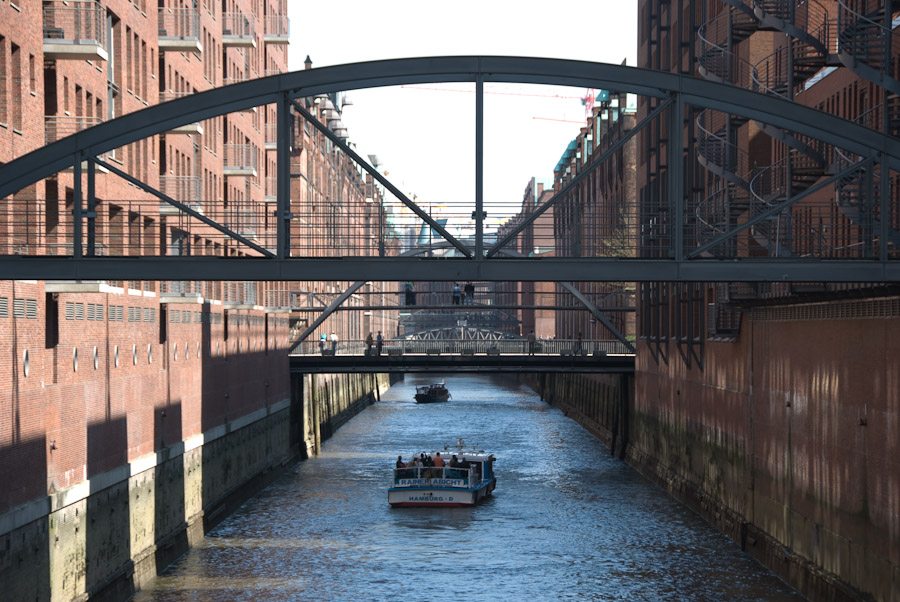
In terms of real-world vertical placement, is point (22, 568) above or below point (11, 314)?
below

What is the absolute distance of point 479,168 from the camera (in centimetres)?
2156

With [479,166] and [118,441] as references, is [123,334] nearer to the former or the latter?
[118,441]

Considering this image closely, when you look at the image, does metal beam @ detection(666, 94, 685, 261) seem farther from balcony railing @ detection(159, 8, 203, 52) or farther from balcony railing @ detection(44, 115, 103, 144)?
balcony railing @ detection(159, 8, 203, 52)

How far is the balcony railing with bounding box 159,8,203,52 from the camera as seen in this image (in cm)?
4075

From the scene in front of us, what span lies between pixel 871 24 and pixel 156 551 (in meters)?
19.8

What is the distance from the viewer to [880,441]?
77.8 ft

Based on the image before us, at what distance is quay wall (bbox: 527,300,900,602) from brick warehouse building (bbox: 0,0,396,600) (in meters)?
9.35

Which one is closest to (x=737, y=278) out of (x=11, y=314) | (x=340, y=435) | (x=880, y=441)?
(x=880, y=441)

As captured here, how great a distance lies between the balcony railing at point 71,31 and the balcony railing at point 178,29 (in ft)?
35.6

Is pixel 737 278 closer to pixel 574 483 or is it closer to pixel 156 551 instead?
pixel 156 551

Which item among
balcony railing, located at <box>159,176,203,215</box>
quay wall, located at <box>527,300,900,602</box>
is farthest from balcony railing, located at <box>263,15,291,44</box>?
quay wall, located at <box>527,300,900,602</box>

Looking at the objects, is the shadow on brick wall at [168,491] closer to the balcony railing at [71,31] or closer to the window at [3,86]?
the balcony railing at [71,31]

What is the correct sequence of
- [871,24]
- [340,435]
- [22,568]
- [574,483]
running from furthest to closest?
[340,435], [574,483], [871,24], [22,568]

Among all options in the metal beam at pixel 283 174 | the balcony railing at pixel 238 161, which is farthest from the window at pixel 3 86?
the balcony railing at pixel 238 161
